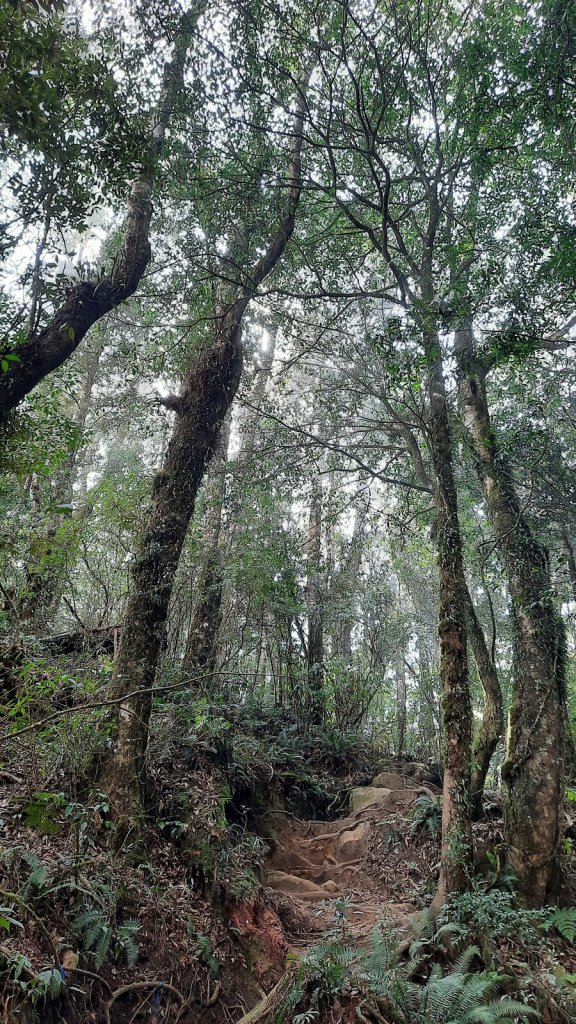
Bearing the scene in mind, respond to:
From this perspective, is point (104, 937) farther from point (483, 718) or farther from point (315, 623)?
point (315, 623)

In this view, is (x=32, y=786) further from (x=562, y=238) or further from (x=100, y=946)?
(x=562, y=238)

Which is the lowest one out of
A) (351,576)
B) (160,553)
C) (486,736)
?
(486,736)

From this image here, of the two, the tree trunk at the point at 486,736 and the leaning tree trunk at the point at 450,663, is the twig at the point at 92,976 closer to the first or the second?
the leaning tree trunk at the point at 450,663

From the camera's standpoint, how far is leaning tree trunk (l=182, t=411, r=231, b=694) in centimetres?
827

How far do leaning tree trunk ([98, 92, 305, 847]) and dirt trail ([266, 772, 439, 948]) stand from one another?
→ 7.51 ft

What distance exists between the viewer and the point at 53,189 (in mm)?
4977

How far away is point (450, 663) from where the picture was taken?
569 cm

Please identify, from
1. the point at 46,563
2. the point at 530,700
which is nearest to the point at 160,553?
the point at 46,563

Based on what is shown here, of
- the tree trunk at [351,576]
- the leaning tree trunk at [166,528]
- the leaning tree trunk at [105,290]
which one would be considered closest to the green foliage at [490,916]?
the leaning tree trunk at [166,528]

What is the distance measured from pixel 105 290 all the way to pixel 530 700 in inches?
275

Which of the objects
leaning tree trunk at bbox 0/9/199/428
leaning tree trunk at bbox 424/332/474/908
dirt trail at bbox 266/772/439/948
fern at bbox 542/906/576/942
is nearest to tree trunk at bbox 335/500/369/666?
dirt trail at bbox 266/772/439/948

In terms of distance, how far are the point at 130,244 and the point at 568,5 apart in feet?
17.1

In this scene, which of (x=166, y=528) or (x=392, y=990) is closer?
(x=392, y=990)

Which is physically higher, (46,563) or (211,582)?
(211,582)
